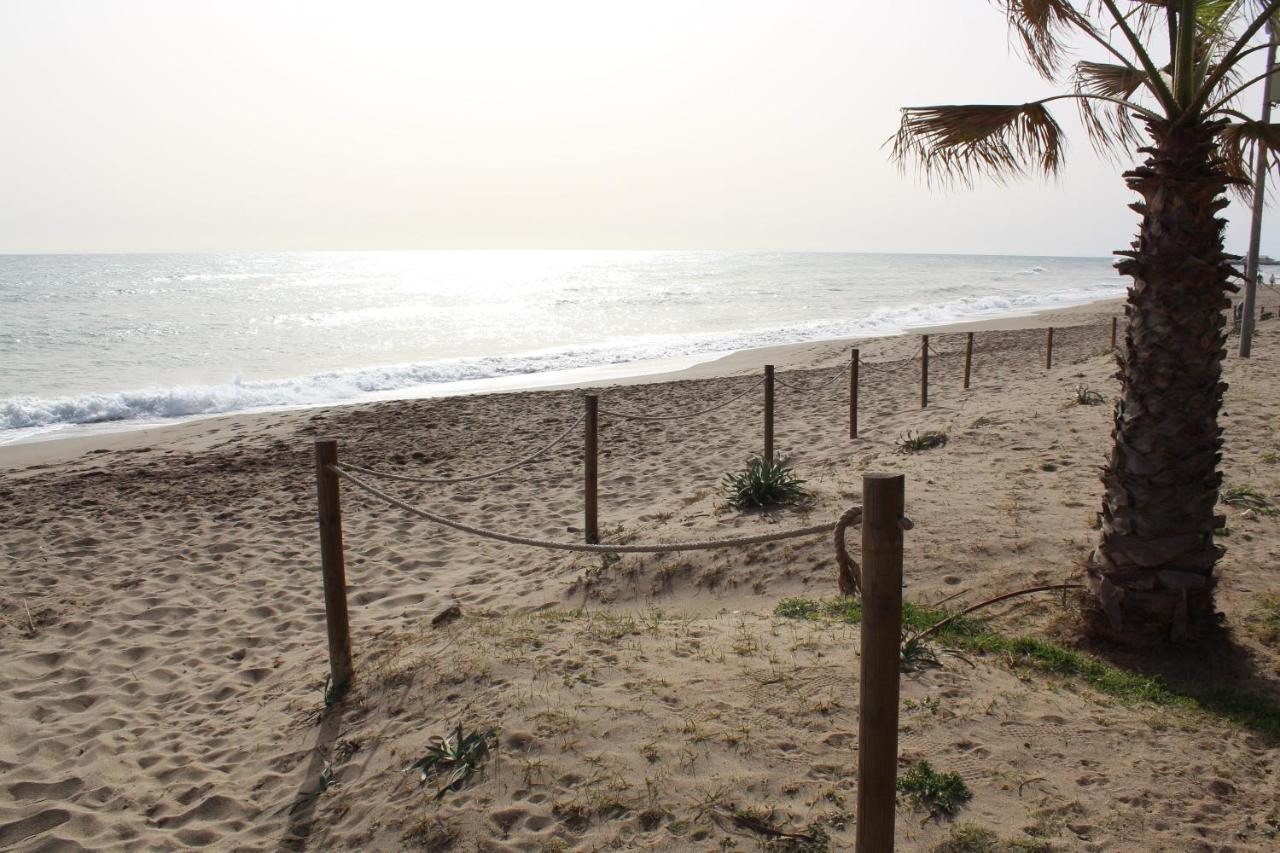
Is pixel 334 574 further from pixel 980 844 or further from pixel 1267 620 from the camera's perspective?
pixel 1267 620

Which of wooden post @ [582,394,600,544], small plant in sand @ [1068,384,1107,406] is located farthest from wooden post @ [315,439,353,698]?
small plant in sand @ [1068,384,1107,406]

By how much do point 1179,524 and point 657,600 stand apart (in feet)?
9.77

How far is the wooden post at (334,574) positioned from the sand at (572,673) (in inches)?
6.7

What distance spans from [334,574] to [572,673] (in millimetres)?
1333

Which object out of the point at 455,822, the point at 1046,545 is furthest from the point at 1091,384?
the point at 455,822

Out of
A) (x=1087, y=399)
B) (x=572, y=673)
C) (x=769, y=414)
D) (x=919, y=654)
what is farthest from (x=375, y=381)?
(x=919, y=654)

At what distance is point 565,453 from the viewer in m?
9.79

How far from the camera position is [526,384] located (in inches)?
708

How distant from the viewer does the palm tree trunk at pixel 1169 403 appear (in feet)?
11.2

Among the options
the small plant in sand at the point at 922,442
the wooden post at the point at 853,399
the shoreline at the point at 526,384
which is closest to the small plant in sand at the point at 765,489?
the small plant in sand at the point at 922,442

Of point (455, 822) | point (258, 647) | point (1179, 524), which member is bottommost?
point (258, 647)

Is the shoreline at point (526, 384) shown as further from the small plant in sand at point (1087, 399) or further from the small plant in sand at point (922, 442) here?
the small plant in sand at point (922, 442)

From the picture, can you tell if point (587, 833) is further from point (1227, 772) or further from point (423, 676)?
point (1227, 772)

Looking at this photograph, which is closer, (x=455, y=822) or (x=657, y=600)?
(x=455, y=822)
